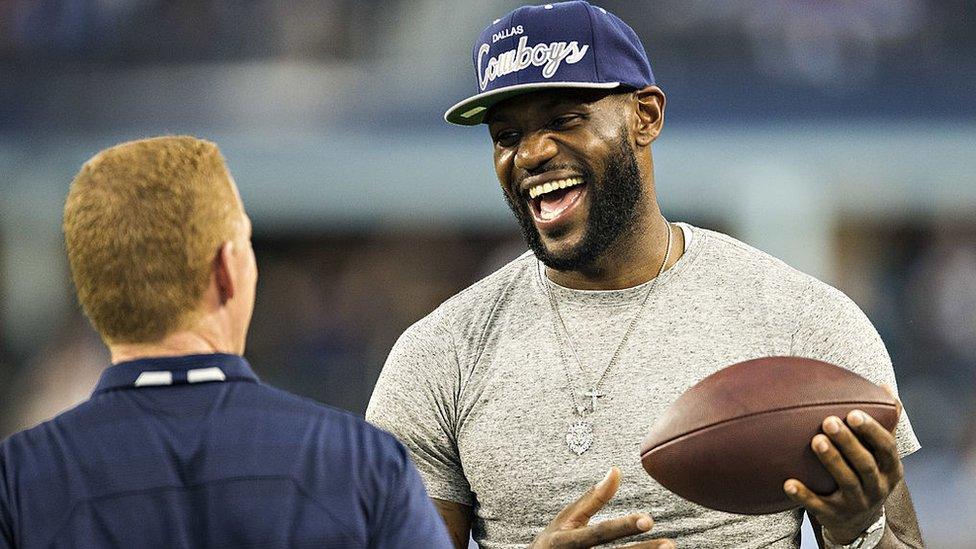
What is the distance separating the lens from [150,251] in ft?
7.31

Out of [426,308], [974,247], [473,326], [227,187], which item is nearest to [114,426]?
[227,187]

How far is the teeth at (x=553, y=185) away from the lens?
328 centimetres

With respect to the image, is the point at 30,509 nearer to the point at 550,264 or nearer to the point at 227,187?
the point at 227,187

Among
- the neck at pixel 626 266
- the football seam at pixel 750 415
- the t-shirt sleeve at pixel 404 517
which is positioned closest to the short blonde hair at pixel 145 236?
the t-shirt sleeve at pixel 404 517

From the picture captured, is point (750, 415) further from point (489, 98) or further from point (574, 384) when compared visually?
point (489, 98)

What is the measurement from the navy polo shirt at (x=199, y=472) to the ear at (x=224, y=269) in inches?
3.7

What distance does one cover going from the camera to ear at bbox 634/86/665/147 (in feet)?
11.2

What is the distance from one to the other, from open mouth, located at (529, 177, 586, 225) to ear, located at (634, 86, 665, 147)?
0.20 m

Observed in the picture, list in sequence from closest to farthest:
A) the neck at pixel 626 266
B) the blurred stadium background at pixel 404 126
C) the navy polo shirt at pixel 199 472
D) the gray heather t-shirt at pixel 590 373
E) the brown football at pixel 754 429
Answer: the navy polo shirt at pixel 199 472
the brown football at pixel 754 429
the gray heather t-shirt at pixel 590 373
the neck at pixel 626 266
the blurred stadium background at pixel 404 126

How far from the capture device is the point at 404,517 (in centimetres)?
229

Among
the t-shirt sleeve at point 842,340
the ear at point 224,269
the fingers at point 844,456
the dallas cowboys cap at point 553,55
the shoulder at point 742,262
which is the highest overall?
the dallas cowboys cap at point 553,55

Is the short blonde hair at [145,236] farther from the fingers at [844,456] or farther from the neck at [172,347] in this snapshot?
the fingers at [844,456]

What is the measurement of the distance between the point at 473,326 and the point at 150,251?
3.96 feet

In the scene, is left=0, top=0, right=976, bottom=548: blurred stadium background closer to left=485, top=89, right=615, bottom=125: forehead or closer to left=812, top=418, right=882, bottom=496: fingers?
left=485, top=89, right=615, bottom=125: forehead
